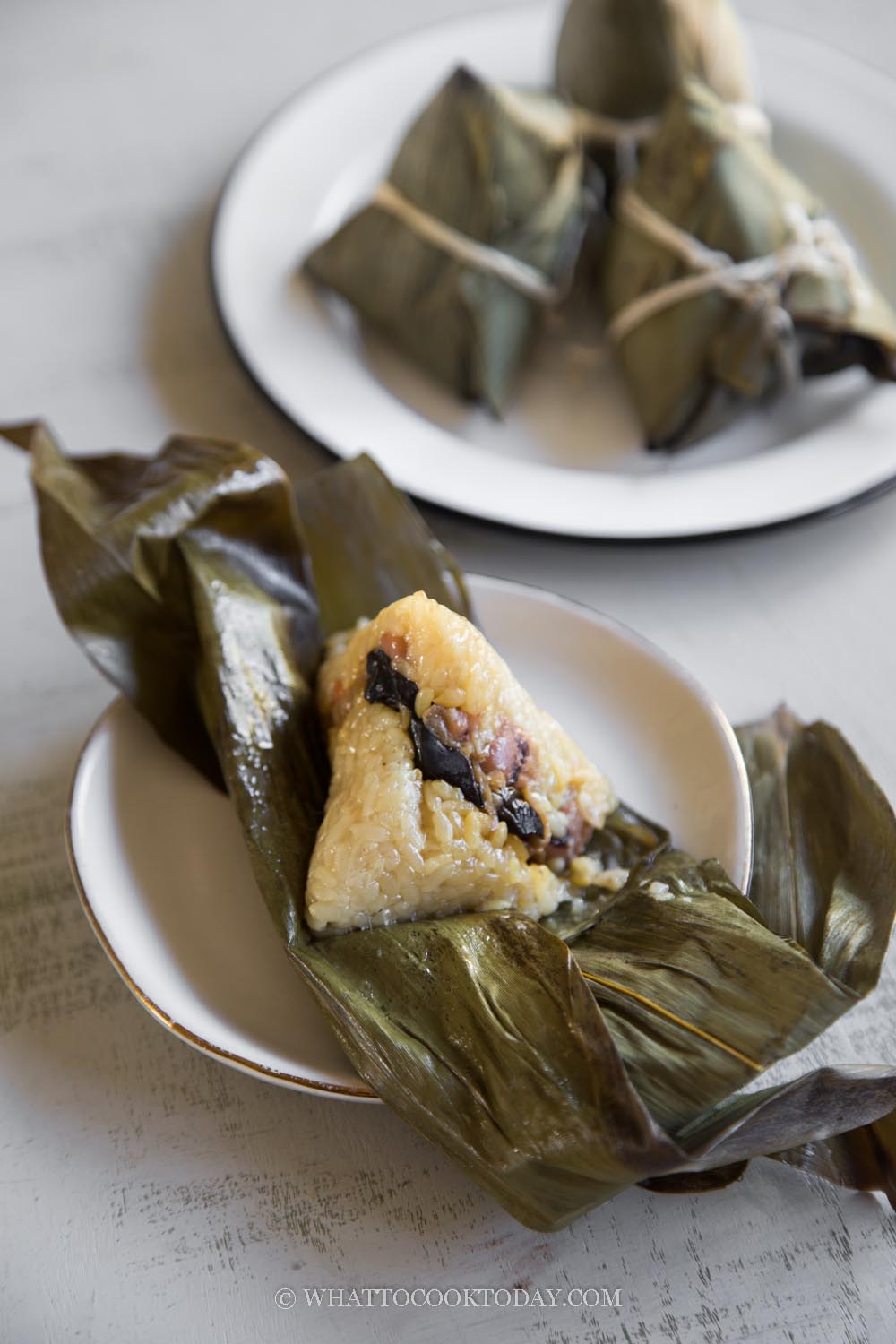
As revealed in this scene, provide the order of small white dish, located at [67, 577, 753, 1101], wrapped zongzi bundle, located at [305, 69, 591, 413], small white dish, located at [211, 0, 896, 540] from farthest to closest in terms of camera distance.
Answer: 1. wrapped zongzi bundle, located at [305, 69, 591, 413]
2. small white dish, located at [211, 0, 896, 540]
3. small white dish, located at [67, 577, 753, 1101]

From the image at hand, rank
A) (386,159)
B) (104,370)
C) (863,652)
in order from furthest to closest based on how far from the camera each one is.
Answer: (386,159) < (104,370) < (863,652)

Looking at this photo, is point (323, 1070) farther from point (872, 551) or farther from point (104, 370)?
point (104, 370)

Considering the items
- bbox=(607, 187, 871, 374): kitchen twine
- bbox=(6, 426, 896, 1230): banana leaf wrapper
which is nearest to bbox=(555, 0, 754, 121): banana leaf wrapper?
bbox=(607, 187, 871, 374): kitchen twine

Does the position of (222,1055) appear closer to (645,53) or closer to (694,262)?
(694,262)

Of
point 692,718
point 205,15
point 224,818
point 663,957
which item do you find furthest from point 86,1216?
point 205,15

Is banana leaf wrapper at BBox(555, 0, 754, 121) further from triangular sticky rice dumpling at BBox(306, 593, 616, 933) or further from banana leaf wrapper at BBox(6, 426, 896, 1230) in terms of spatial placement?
triangular sticky rice dumpling at BBox(306, 593, 616, 933)
